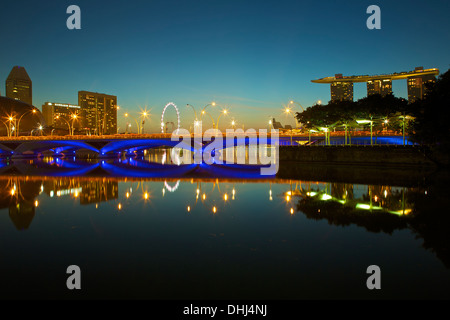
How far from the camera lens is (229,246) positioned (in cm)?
1080

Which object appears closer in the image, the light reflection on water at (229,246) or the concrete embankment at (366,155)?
the light reflection on water at (229,246)

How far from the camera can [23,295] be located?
7.38m

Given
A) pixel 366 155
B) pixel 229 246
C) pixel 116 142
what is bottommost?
pixel 229 246

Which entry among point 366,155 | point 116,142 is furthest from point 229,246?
point 116,142

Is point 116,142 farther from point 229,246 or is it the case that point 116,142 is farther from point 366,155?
point 229,246

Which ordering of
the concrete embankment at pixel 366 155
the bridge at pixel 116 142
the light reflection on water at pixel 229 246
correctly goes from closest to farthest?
the light reflection on water at pixel 229 246
the concrete embankment at pixel 366 155
the bridge at pixel 116 142

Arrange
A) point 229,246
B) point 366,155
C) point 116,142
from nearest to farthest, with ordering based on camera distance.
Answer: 1. point 229,246
2. point 366,155
3. point 116,142

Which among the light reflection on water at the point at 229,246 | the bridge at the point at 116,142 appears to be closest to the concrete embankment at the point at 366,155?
the bridge at the point at 116,142

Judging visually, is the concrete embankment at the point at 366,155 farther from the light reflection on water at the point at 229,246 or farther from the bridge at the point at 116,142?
the light reflection on water at the point at 229,246

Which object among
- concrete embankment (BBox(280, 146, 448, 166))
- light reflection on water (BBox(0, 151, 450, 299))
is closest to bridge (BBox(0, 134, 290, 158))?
concrete embankment (BBox(280, 146, 448, 166))

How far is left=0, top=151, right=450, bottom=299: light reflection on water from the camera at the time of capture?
7.74m

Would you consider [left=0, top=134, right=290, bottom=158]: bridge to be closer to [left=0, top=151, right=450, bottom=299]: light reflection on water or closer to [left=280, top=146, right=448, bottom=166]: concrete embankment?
[left=280, top=146, right=448, bottom=166]: concrete embankment

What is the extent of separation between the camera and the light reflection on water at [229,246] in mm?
7742
